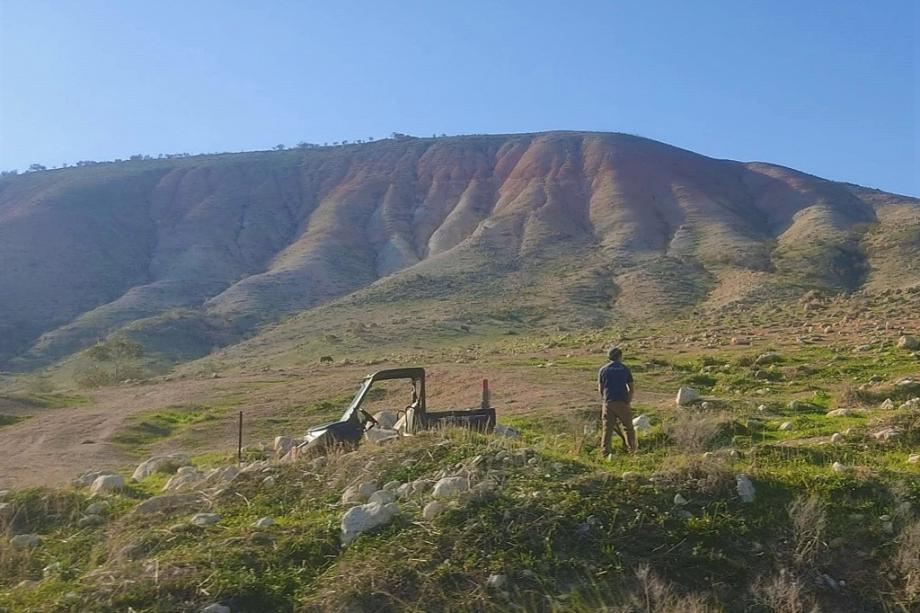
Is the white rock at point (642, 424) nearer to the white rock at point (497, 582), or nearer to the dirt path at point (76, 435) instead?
the white rock at point (497, 582)

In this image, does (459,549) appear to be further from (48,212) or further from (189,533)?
(48,212)

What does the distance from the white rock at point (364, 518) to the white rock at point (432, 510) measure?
24 centimetres

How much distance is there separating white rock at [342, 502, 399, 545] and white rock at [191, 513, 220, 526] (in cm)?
130

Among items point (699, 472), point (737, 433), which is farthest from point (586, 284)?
point (699, 472)

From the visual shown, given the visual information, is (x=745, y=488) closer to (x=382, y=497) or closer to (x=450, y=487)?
(x=450, y=487)

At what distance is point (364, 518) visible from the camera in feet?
22.6

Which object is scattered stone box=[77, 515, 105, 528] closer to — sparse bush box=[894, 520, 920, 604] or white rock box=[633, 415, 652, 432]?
white rock box=[633, 415, 652, 432]

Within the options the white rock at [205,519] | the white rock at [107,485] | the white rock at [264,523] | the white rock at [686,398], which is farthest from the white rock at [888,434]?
the white rock at [107,485]

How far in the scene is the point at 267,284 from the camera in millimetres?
64750

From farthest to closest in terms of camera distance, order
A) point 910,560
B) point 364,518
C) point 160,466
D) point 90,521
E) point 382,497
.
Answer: point 160,466, point 90,521, point 382,497, point 364,518, point 910,560

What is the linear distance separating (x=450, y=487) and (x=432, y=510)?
432 millimetres

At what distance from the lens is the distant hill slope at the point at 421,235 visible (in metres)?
54.4

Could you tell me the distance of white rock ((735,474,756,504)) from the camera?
7.08m

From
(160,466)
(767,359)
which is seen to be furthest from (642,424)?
(767,359)
